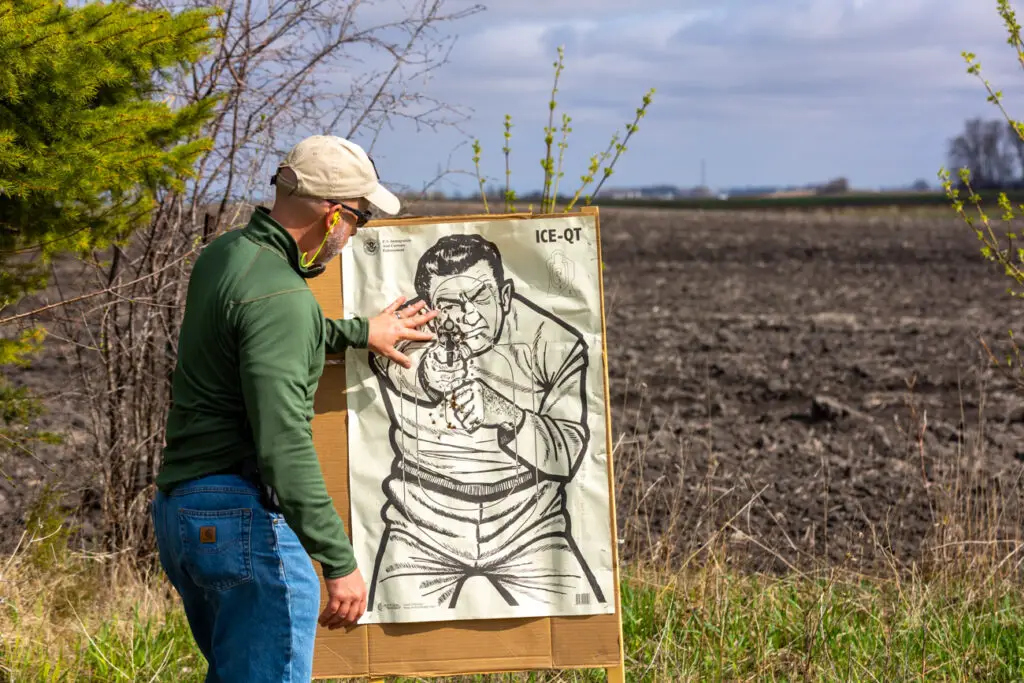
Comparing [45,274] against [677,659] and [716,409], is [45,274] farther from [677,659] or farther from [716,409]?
[716,409]

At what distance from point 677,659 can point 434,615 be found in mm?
1263

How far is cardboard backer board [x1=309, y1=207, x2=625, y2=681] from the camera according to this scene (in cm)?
340

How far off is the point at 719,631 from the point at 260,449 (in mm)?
2549

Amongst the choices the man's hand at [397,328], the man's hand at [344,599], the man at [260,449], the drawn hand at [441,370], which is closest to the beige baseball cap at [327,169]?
the man at [260,449]

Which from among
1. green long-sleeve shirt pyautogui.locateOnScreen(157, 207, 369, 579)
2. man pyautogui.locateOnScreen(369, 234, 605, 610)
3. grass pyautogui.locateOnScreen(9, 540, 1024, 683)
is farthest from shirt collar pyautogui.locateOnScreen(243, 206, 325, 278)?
grass pyautogui.locateOnScreen(9, 540, 1024, 683)

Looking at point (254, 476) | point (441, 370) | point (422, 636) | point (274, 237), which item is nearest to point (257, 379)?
point (254, 476)

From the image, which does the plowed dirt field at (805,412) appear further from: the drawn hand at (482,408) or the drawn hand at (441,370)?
the drawn hand at (441,370)

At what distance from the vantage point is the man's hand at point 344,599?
8.66 feet

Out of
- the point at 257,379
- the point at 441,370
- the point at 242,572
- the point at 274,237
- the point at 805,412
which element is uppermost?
the point at 274,237

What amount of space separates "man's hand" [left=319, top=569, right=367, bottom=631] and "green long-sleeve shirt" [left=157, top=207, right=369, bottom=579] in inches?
1.2

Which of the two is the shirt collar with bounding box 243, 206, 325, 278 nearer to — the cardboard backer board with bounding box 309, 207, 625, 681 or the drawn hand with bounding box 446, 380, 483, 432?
the cardboard backer board with bounding box 309, 207, 625, 681

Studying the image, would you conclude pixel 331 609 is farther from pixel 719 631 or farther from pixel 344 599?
pixel 719 631

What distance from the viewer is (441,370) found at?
3.41 m

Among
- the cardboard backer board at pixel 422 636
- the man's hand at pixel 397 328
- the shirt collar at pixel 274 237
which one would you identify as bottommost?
the cardboard backer board at pixel 422 636
